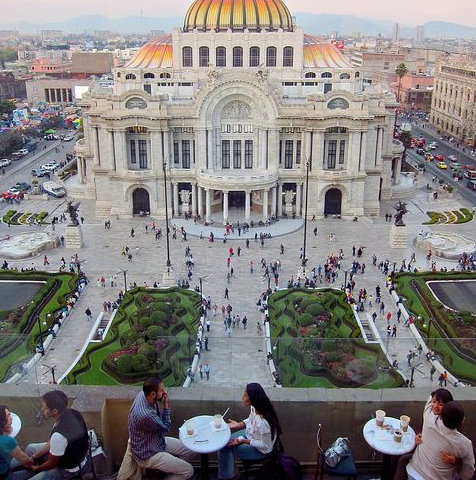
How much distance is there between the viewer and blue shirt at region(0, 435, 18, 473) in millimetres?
9438

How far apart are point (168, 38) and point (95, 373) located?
5522 centimetres

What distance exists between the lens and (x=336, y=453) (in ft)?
35.3

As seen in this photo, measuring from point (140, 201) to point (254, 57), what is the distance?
21.4 m

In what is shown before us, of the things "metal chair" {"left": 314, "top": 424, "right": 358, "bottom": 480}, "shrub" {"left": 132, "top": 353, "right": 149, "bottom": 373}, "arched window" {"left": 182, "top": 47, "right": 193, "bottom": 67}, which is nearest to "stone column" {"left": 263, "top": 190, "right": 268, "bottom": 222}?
"arched window" {"left": 182, "top": 47, "right": 193, "bottom": 67}

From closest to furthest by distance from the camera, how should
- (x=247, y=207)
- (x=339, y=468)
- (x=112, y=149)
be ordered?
(x=339, y=468) < (x=247, y=207) < (x=112, y=149)

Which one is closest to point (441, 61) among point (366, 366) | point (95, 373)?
point (95, 373)

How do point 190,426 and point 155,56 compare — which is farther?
point 155,56

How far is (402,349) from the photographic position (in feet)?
51.9

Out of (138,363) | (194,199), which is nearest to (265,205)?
(194,199)

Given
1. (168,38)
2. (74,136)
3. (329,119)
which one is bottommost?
(74,136)

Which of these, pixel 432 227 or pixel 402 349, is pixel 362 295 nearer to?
pixel 432 227

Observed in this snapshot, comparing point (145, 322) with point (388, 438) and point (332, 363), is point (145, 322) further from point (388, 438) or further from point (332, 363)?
point (388, 438)

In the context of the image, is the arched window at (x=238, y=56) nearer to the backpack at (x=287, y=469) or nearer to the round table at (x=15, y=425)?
the round table at (x=15, y=425)

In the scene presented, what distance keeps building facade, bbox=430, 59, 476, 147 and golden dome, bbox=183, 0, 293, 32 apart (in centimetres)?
4606
